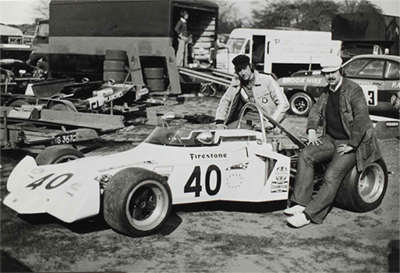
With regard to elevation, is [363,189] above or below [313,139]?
below

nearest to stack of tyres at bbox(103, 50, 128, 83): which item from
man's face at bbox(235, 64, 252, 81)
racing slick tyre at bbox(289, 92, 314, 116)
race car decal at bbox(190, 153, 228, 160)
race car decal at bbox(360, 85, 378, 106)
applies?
racing slick tyre at bbox(289, 92, 314, 116)

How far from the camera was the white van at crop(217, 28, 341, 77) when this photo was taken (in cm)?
2075

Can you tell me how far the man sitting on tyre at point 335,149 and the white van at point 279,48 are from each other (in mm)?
14506

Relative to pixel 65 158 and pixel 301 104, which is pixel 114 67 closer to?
pixel 301 104

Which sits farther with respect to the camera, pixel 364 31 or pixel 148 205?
pixel 364 31

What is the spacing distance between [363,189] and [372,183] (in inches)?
5.1

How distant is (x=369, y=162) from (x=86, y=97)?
25.4ft

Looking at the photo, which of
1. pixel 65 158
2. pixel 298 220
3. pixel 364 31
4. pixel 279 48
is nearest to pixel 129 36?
pixel 279 48

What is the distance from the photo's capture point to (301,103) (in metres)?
13.3

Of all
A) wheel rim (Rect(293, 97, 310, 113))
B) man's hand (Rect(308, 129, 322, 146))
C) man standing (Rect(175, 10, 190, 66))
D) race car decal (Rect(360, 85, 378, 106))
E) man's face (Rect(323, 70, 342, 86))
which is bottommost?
wheel rim (Rect(293, 97, 310, 113))

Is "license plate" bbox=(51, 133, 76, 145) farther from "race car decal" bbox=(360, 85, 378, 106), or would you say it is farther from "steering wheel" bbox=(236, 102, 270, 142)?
"race car decal" bbox=(360, 85, 378, 106)

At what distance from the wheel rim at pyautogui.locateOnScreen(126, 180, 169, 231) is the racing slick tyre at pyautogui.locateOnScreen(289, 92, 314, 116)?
8.82 m

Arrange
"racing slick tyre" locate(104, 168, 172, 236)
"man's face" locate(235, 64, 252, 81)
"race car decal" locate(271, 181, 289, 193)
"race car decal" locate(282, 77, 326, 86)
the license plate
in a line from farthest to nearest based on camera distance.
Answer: "race car decal" locate(282, 77, 326, 86), the license plate, "man's face" locate(235, 64, 252, 81), "race car decal" locate(271, 181, 289, 193), "racing slick tyre" locate(104, 168, 172, 236)

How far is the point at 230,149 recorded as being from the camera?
563cm
